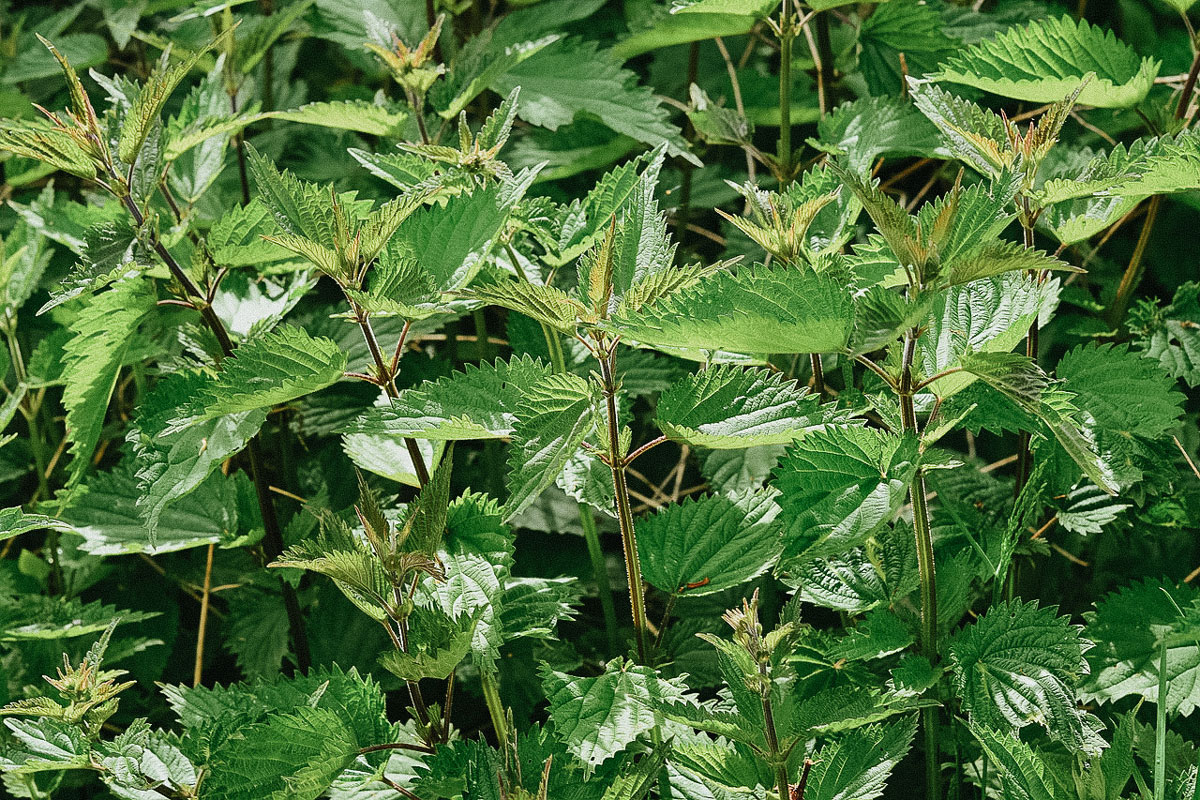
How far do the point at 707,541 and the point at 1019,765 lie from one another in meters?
0.32

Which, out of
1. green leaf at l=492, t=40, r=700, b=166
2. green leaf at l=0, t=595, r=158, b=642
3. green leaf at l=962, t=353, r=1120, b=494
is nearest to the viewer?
green leaf at l=962, t=353, r=1120, b=494

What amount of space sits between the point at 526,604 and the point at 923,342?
17.3 inches

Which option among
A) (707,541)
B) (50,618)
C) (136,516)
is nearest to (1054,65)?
(707,541)

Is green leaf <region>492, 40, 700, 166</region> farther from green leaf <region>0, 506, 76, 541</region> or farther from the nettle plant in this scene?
green leaf <region>0, 506, 76, 541</region>

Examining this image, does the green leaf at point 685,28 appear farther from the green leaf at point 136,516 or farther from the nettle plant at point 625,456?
the green leaf at point 136,516

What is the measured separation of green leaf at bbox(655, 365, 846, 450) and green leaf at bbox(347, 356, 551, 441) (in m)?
0.12

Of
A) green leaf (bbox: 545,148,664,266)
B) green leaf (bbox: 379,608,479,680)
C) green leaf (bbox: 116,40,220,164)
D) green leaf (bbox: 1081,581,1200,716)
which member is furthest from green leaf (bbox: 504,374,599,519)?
green leaf (bbox: 1081,581,1200,716)

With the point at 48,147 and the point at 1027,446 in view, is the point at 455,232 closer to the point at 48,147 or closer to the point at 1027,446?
the point at 48,147

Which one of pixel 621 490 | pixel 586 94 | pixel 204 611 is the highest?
pixel 586 94

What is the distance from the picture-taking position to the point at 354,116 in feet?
3.98

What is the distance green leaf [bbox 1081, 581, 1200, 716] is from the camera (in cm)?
99

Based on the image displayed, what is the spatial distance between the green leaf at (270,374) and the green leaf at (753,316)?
289 millimetres

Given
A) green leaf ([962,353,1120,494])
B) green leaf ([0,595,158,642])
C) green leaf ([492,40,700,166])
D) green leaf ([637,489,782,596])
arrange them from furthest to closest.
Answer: green leaf ([492,40,700,166]) → green leaf ([0,595,158,642]) → green leaf ([637,489,782,596]) → green leaf ([962,353,1120,494])

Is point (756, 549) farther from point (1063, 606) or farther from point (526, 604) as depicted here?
point (1063, 606)
